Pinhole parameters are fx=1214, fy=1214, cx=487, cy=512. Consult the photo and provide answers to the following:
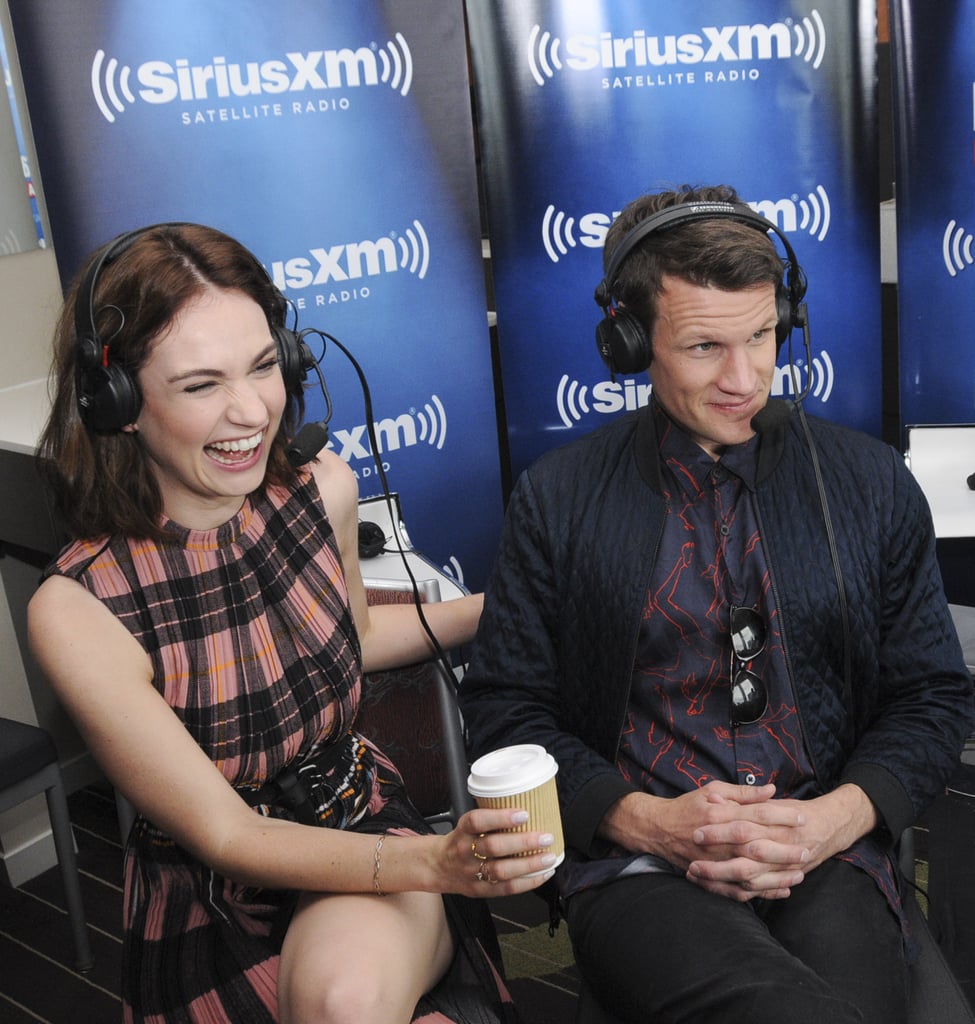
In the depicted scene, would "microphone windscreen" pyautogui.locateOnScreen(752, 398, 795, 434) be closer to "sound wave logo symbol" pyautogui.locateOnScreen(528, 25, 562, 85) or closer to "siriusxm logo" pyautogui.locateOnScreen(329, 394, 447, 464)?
"siriusxm logo" pyautogui.locateOnScreen(329, 394, 447, 464)

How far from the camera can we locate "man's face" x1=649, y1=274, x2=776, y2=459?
1587 millimetres

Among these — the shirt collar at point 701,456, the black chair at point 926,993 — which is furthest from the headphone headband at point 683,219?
the black chair at point 926,993

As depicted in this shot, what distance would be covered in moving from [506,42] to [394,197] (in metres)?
0.46

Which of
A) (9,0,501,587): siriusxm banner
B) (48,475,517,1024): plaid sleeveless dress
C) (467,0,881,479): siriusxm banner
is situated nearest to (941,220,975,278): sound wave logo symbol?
(467,0,881,479): siriusxm banner

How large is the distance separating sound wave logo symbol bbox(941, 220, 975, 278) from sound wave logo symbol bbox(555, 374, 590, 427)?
94 centimetres

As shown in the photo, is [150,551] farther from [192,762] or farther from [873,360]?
[873,360]

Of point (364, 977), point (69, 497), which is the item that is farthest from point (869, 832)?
point (69, 497)

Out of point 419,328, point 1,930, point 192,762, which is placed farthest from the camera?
point 419,328

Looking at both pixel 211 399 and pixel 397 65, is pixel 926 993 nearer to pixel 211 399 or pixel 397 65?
pixel 211 399

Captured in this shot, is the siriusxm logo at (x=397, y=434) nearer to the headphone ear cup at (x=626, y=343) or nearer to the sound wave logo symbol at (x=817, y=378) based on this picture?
the sound wave logo symbol at (x=817, y=378)

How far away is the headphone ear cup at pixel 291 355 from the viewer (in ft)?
5.30

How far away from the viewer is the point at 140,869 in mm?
1552

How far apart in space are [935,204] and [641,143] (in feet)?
2.42

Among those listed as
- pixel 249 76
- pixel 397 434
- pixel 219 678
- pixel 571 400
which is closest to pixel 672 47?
pixel 571 400
